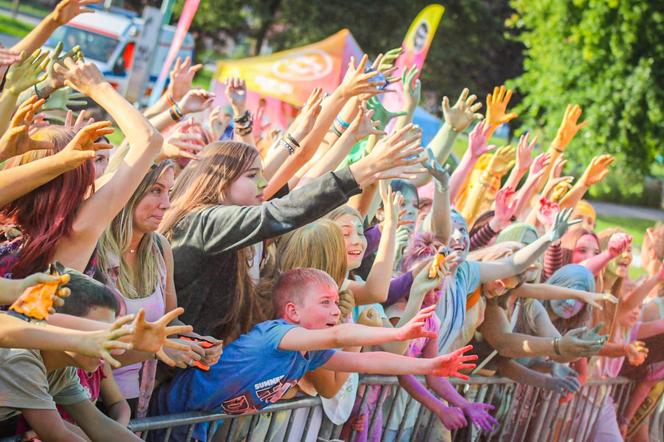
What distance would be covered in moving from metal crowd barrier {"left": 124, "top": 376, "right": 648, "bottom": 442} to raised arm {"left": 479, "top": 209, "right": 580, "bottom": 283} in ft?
Answer: 1.90

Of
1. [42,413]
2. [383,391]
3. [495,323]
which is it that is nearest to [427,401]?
[383,391]

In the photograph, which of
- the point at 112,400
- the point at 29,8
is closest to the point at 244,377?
the point at 112,400

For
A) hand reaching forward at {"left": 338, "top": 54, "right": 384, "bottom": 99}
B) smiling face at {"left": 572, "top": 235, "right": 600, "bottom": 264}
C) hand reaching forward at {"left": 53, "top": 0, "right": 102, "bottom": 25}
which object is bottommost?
smiling face at {"left": 572, "top": 235, "right": 600, "bottom": 264}

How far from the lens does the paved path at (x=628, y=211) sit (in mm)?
31094

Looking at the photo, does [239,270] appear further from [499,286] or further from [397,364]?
[499,286]

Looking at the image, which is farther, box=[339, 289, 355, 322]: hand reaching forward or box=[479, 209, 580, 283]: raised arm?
box=[479, 209, 580, 283]: raised arm

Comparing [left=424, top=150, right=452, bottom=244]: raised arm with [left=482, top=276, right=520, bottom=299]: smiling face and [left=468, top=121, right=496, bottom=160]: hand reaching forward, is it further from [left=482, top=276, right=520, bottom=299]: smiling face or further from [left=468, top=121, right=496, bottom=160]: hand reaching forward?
[left=468, top=121, right=496, bottom=160]: hand reaching forward

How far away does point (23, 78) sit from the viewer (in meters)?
3.68

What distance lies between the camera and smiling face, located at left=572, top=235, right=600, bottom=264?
687 centimetres

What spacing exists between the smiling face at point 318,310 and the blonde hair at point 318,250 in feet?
0.77

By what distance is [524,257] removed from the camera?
566cm

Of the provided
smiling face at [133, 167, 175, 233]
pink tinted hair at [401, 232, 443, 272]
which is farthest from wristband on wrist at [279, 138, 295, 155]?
smiling face at [133, 167, 175, 233]

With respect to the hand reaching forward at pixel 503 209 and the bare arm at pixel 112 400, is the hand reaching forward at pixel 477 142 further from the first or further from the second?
the bare arm at pixel 112 400

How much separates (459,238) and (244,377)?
1903mm
